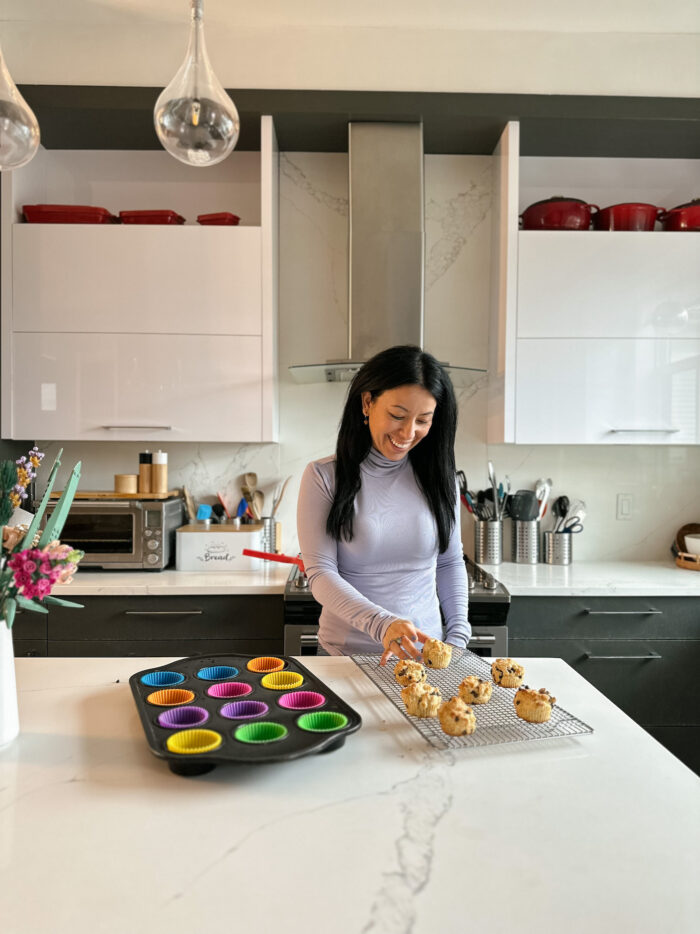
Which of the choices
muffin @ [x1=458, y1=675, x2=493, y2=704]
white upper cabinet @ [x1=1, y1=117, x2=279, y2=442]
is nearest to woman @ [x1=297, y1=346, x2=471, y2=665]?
muffin @ [x1=458, y1=675, x2=493, y2=704]

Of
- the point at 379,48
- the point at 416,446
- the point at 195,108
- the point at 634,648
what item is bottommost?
the point at 634,648

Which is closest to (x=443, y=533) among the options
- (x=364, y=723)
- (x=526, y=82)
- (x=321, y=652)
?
(x=321, y=652)

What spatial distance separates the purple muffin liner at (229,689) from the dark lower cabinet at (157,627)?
1.23 m

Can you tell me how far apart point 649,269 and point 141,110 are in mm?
1993

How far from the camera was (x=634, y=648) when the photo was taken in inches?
95.9

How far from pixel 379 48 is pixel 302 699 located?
244 centimetres

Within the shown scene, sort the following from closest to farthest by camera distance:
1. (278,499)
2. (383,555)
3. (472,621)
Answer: (383,555) < (472,621) < (278,499)

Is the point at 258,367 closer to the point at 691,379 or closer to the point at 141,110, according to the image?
the point at 141,110

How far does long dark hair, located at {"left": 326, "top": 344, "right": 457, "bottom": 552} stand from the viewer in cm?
167

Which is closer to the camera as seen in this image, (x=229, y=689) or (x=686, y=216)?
(x=229, y=689)

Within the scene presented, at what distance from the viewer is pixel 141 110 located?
256 cm

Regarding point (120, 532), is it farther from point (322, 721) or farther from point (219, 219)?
point (322, 721)

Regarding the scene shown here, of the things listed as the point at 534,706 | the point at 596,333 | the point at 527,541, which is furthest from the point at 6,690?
the point at 596,333

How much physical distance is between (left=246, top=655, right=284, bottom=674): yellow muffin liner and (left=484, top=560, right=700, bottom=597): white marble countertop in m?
1.29
